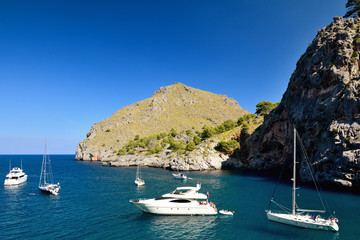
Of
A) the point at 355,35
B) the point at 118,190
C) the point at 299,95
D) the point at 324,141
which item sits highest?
the point at 355,35

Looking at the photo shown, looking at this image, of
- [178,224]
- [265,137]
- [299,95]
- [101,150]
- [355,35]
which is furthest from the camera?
[101,150]

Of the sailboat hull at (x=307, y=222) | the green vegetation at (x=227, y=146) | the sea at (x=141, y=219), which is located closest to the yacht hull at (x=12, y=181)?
the sea at (x=141, y=219)

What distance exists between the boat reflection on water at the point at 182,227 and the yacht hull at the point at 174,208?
80 centimetres

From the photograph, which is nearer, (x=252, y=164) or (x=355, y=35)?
(x=355, y=35)

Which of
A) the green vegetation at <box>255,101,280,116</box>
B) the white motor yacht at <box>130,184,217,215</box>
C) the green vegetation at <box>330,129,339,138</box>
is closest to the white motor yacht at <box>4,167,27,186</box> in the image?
the white motor yacht at <box>130,184,217,215</box>

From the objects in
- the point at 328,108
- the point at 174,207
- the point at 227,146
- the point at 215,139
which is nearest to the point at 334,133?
the point at 328,108

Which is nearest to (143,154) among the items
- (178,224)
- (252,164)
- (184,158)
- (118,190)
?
(184,158)

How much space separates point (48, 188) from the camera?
2020 inches

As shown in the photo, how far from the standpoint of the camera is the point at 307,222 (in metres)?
28.0

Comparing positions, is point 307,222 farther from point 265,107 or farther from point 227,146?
point 265,107

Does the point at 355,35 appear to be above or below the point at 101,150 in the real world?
above

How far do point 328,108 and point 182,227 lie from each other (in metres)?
55.9

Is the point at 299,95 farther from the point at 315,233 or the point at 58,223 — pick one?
the point at 58,223

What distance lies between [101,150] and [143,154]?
5410 centimetres
